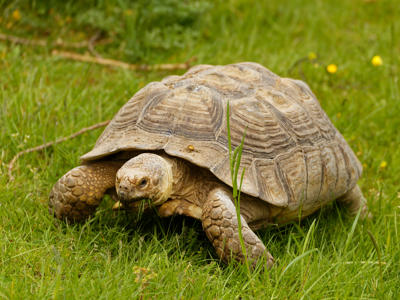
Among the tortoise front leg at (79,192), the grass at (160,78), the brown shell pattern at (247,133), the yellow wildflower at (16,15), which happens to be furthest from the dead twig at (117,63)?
the tortoise front leg at (79,192)

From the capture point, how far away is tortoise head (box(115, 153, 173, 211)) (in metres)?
2.10

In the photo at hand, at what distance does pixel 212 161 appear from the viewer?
2.30 metres

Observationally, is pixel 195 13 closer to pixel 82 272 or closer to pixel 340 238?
pixel 340 238

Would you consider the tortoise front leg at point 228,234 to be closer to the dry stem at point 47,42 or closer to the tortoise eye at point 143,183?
the tortoise eye at point 143,183

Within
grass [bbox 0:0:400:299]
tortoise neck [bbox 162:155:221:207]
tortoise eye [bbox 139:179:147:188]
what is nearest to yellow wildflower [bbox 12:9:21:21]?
grass [bbox 0:0:400:299]

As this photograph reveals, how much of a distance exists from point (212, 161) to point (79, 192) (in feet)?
2.41

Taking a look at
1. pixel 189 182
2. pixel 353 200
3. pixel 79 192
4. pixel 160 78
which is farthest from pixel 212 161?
pixel 160 78

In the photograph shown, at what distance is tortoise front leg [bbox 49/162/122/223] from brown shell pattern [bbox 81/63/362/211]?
4.2 inches

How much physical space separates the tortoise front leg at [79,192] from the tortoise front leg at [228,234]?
2.06 ft

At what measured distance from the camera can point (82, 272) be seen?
2.06 m

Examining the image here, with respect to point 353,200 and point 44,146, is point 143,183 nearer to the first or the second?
point 44,146

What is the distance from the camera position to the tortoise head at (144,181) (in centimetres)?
210

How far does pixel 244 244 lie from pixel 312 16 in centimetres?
511

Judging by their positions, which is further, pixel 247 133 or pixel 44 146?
pixel 44 146
